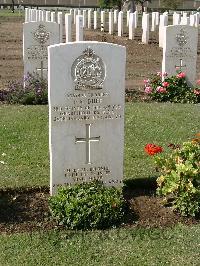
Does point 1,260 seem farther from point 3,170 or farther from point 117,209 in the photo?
point 3,170

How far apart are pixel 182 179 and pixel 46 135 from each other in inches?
138

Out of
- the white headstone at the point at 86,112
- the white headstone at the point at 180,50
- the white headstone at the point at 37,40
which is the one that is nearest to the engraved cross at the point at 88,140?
the white headstone at the point at 86,112

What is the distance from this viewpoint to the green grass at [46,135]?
22.1 ft

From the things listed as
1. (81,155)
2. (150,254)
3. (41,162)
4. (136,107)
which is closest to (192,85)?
(136,107)

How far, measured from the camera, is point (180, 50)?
11.6 meters

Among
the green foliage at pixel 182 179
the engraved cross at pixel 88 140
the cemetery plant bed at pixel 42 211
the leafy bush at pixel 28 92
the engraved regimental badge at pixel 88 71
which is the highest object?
the engraved regimental badge at pixel 88 71

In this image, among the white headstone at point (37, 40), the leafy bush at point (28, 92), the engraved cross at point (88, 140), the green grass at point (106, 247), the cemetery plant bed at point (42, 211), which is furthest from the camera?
the white headstone at point (37, 40)

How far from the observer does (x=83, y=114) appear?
219 inches

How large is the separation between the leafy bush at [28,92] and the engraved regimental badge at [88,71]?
544cm

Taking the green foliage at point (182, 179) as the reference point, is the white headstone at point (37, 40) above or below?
above

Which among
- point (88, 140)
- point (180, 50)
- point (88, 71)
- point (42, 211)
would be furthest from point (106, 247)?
point (180, 50)

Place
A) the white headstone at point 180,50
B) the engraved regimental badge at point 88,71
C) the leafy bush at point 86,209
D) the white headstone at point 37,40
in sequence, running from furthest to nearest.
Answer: the white headstone at point 180,50 < the white headstone at point 37,40 < the engraved regimental badge at point 88,71 < the leafy bush at point 86,209

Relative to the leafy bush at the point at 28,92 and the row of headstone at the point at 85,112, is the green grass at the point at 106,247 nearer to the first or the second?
the row of headstone at the point at 85,112

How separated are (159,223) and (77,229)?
33.2 inches
